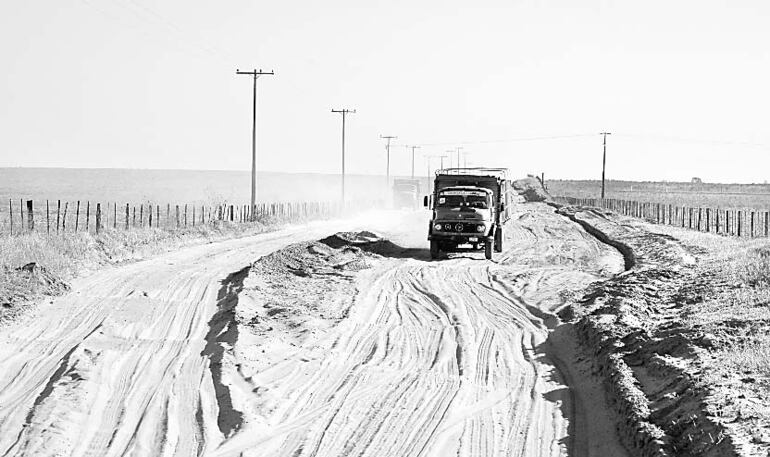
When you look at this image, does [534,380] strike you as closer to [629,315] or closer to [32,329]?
[629,315]

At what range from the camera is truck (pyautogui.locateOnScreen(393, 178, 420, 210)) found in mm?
92125

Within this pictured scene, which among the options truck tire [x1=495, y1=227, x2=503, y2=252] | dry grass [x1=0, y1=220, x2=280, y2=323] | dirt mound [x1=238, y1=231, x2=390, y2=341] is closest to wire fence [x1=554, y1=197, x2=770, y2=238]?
truck tire [x1=495, y1=227, x2=503, y2=252]

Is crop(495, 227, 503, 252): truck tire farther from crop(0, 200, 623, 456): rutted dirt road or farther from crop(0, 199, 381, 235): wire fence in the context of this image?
crop(0, 199, 381, 235): wire fence

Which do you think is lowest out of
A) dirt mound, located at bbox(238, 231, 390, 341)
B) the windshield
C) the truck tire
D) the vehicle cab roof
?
dirt mound, located at bbox(238, 231, 390, 341)

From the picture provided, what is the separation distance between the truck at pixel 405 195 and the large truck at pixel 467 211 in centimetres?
5515

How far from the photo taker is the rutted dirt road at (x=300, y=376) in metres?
11.3

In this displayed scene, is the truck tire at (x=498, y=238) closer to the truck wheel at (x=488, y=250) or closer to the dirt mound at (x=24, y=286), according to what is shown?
the truck wheel at (x=488, y=250)

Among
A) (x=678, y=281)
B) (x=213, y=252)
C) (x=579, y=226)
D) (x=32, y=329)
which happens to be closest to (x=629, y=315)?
(x=678, y=281)

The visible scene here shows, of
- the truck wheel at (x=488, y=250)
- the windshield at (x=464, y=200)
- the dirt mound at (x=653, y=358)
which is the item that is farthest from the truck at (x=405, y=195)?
the dirt mound at (x=653, y=358)

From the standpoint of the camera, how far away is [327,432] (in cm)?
1154

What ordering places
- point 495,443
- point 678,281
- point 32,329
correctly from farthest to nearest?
point 678,281 → point 32,329 → point 495,443

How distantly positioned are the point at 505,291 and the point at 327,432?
43.8ft

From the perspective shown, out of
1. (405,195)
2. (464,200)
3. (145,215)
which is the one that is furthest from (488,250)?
(405,195)

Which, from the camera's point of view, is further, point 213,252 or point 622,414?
point 213,252
